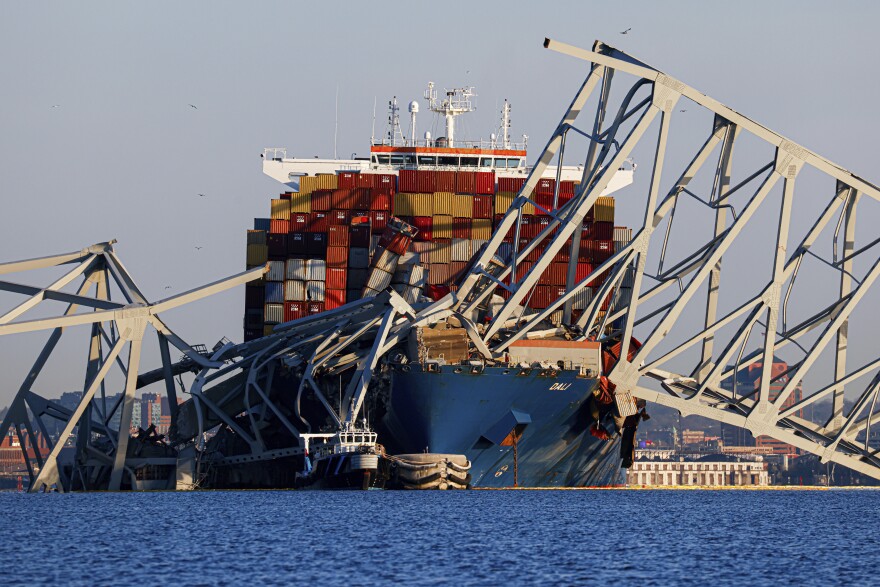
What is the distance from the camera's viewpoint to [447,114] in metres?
101

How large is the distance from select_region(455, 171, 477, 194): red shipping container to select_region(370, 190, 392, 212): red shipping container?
3.95 m

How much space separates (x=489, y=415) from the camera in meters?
65.8

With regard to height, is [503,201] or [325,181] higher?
[325,181]

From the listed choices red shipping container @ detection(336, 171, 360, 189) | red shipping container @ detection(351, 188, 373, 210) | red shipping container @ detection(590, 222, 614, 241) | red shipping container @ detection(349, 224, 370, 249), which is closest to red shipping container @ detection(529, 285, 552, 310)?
red shipping container @ detection(590, 222, 614, 241)

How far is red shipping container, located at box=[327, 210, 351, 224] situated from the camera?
8531cm

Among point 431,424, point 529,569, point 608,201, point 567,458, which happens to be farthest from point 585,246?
point 529,569

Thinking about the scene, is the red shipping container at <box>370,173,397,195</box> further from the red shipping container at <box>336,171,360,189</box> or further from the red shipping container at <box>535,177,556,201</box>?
the red shipping container at <box>535,177,556,201</box>

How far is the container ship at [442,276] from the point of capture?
65.5 meters

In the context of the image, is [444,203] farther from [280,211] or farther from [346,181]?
[280,211]

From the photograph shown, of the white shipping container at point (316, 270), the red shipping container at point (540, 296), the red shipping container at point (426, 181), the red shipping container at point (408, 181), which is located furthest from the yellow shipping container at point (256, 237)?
the red shipping container at point (540, 296)

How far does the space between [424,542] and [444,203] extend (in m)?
42.1

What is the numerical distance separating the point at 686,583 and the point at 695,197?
1329 inches

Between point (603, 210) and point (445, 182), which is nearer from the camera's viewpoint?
point (603, 210)

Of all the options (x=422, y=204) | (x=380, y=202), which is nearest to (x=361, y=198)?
(x=380, y=202)
